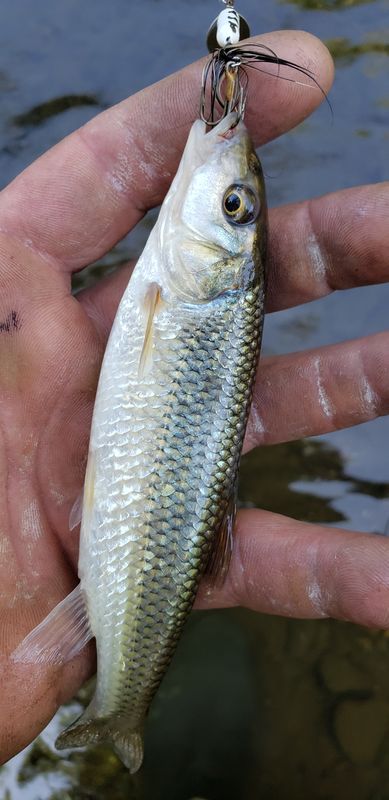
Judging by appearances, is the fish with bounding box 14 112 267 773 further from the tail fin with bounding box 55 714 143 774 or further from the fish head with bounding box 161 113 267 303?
the tail fin with bounding box 55 714 143 774

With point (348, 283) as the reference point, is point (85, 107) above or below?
above

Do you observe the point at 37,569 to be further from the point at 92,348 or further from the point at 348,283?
the point at 348,283

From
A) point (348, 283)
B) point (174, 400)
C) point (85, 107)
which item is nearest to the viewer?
point (174, 400)

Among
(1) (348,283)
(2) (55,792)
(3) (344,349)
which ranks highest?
(1) (348,283)

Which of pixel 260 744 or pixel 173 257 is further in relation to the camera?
pixel 260 744

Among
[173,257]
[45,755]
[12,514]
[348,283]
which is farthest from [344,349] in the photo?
[45,755]

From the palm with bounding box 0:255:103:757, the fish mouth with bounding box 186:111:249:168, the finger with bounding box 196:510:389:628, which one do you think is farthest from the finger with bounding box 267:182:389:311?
the finger with bounding box 196:510:389:628
